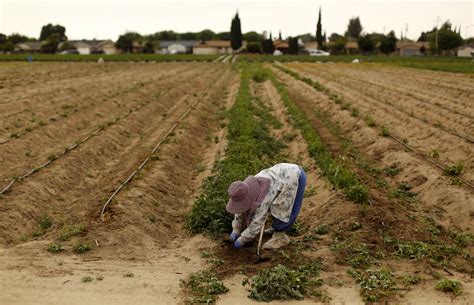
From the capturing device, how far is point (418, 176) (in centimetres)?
1097

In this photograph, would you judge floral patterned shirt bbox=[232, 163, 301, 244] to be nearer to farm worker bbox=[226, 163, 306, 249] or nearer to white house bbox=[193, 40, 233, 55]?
farm worker bbox=[226, 163, 306, 249]

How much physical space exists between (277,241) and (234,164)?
160 inches

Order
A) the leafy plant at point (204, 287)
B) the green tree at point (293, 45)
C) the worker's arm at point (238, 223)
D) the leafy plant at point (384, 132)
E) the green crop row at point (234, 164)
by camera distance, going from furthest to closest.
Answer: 1. the green tree at point (293, 45)
2. the leafy plant at point (384, 132)
3. the green crop row at point (234, 164)
4. the worker's arm at point (238, 223)
5. the leafy plant at point (204, 287)

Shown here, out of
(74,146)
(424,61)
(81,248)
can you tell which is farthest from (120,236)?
(424,61)

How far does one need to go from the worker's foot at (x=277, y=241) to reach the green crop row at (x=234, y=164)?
0.96m

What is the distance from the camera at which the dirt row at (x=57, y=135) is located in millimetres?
11906

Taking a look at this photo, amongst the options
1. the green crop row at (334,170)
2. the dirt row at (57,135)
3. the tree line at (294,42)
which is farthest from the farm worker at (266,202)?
the tree line at (294,42)

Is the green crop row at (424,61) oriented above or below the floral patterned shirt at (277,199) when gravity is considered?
below

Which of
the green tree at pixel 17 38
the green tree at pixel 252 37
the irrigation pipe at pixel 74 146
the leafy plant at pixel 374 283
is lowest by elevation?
the leafy plant at pixel 374 283

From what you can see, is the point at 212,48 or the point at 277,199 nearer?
the point at 277,199

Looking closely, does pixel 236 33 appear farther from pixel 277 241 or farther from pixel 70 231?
pixel 277 241

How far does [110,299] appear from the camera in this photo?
240 inches

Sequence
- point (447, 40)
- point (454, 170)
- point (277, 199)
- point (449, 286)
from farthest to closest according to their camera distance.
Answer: point (447, 40), point (454, 170), point (277, 199), point (449, 286)

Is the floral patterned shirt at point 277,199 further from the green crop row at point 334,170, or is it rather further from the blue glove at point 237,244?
the green crop row at point 334,170
